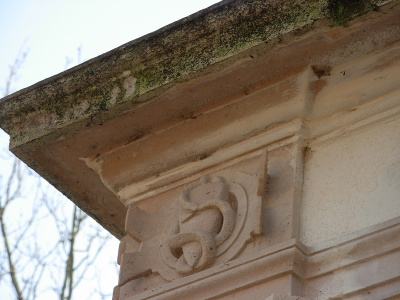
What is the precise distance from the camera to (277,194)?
3105 millimetres

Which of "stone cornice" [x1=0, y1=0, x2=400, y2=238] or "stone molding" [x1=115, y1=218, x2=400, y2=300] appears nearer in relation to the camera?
"stone molding" [x1=115, y1=218, x2=400, y2=300]

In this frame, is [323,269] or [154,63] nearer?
[323,269]

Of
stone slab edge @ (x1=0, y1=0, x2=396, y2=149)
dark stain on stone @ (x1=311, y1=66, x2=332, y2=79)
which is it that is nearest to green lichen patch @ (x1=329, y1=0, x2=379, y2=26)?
stone slab edge @ (x1=0, y1=0, x2=396, y2=149)

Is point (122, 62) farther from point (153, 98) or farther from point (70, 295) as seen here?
point (70, 295)

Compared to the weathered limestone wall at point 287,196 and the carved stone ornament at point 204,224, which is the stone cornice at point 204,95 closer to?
the weathered limestone wall at point 287,196

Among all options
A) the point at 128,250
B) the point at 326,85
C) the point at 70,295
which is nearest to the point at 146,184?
the point at 128,250

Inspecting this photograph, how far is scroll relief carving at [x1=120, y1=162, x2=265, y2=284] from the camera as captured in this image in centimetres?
306

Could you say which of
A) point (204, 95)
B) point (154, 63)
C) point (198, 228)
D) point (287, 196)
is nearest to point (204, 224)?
point (198, 228)

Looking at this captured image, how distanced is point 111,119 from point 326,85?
85 cm

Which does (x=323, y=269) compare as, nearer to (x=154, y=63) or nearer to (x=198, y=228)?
(x=198, y=228)

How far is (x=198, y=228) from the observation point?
10.5ft

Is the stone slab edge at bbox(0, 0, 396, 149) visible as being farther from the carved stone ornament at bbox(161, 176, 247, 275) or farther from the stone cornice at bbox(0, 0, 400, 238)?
the carved stone ornament at bbox(161, 176, 247, 275)

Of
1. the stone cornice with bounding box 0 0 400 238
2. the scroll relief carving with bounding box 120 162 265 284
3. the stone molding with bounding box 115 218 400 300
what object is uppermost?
the stone cornice with bounding box 0 0 400 238

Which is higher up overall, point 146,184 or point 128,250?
point 146,184
